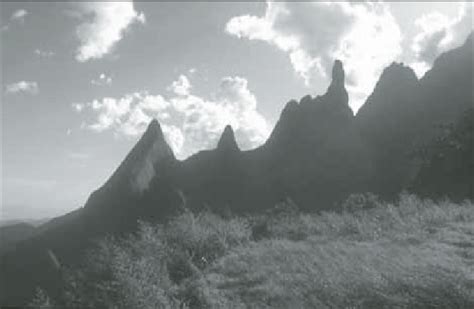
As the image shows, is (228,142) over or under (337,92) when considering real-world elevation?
under

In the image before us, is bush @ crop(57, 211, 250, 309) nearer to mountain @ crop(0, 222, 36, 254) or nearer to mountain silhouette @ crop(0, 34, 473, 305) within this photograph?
mountain silhouette @ crop(0, 34, 473, 305)

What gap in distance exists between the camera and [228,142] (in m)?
79.1

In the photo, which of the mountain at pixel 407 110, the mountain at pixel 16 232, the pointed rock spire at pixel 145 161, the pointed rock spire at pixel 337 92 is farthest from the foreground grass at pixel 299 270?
the mountain at pixel 16 232

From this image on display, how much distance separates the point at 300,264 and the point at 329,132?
70.8 m

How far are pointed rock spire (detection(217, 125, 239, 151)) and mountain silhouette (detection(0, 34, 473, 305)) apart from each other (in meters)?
0.18

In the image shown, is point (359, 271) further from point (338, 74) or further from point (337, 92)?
point (338, 74)

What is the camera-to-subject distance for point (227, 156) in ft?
254

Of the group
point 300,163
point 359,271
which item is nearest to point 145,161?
point 300,163

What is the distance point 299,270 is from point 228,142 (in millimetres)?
70225

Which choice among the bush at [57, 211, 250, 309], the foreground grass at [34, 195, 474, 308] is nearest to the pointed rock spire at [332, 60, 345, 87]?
the foreground grass at [34, 195, 474, 308]

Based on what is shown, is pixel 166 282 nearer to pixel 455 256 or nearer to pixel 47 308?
pixel 47 308

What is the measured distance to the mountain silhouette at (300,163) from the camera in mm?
67250

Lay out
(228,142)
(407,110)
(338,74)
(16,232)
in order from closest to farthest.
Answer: (228,142) < (407,110) < (338,74) < (16,232)

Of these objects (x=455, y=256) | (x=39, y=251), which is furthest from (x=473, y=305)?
(x=39, y=251)
